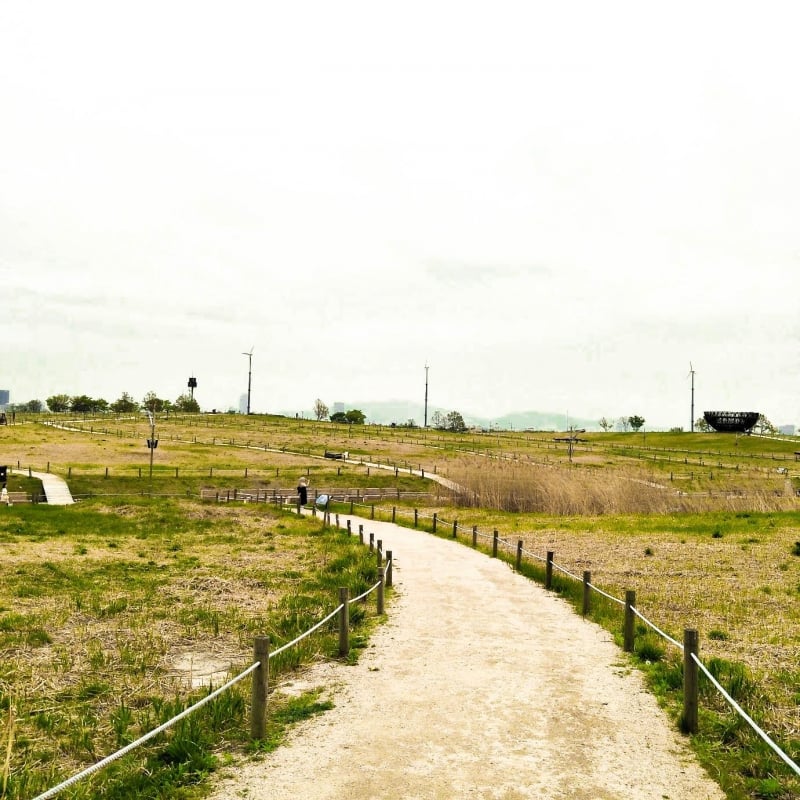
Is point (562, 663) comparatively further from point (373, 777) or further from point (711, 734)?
point (373, 777)

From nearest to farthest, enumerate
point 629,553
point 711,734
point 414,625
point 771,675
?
point 711,734 < point 771,675 < point 414,625 < point 629,553

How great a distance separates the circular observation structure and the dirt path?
544 ft

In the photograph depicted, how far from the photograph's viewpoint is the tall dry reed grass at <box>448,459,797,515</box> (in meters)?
45.2

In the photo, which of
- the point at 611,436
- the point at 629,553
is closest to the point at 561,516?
the point at 629,553

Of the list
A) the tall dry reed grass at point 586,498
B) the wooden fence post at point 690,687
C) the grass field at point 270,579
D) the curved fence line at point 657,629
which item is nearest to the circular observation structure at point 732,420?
the grass field at point 270,579

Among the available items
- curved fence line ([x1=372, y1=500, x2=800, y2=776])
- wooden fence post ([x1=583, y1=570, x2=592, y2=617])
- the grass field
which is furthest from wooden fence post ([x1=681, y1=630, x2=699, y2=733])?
wooden fence post ([x1=583, y1=570, x2=592, y2=617])

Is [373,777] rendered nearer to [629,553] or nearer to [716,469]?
[629,553]

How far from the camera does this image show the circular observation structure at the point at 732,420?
161 metres

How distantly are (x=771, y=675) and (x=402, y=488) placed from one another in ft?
171

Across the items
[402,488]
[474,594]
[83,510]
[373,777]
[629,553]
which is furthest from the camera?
[402,488]

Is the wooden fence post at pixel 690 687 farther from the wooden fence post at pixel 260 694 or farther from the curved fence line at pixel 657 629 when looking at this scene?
the wooden fence post at pixel 260 694

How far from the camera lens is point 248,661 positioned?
43.1 feet

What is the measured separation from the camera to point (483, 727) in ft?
31.4

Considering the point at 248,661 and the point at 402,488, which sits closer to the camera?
the point at 248,661
